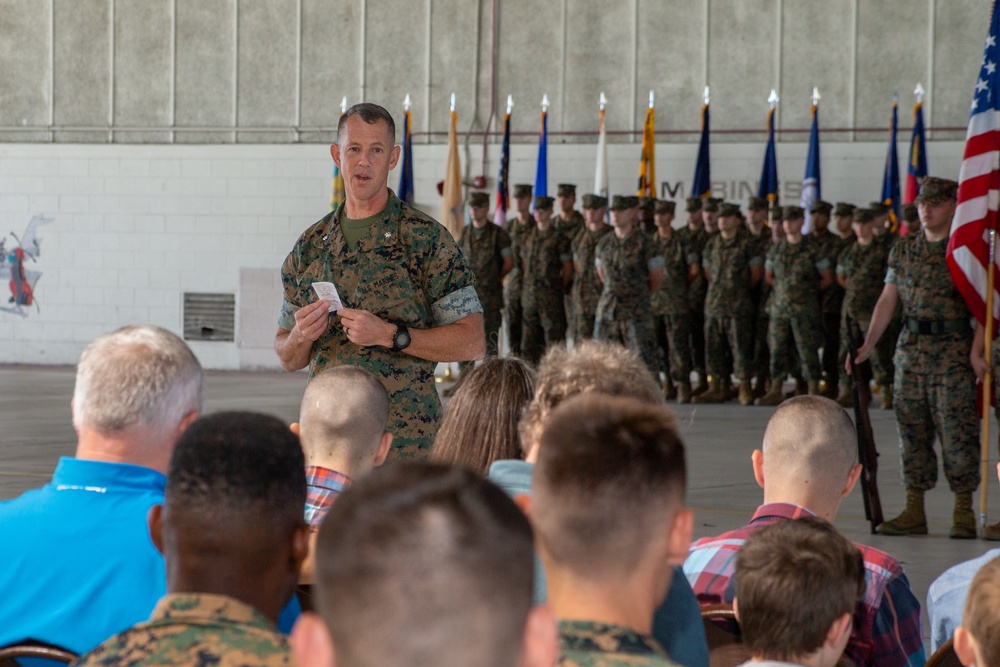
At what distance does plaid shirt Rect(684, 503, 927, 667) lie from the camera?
2.58 metres

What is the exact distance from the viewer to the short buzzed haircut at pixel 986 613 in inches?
71.6

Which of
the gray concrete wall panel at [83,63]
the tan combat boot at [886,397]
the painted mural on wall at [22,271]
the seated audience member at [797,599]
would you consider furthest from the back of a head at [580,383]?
the painted mural on wall at [22,271]

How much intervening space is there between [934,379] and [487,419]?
13.1 feet

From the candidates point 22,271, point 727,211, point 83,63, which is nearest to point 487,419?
point 727,211

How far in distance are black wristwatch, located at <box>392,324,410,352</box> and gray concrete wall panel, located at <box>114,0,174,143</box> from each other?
518 inches

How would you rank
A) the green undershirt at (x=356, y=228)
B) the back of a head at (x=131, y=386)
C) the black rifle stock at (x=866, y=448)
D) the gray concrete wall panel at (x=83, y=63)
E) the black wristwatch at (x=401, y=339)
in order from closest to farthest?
1. the back of a head at (x=131, y=386)
2. the black wristwatch at (x=401, y=339)
3. the green undershirt at (x=356, y=228)
4. the black rifle stock at (x=866, y=448)
5. the gray concrete wall panel at (x=83, y=63)

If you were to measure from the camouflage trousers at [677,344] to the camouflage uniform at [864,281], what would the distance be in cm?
163

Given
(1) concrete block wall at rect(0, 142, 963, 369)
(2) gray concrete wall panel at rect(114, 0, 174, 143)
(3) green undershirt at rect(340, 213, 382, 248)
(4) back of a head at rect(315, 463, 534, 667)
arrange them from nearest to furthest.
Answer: (4) back of a head at rect(315, 463, 534, 667) < (3) green undershirt at rect(340, 213, 382, 248) < (1) concrete block wall at rect(0, 142, 963, 369) < (2) gray concrete wall panel at rect(114, 0, 174, 143)

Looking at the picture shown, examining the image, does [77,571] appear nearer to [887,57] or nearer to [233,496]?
[233,496]

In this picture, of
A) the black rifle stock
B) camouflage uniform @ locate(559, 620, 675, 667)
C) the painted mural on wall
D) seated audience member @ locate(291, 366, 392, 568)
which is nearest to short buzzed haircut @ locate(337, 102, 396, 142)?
seated audience member @ locate(291, 366, 392, 568)

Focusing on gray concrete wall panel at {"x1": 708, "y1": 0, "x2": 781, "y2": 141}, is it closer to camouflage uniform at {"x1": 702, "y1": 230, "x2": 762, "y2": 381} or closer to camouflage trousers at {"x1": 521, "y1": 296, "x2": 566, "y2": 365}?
camouflage uniform at {"x1": 702, "y1": 230, "x2": 762, "y2": 381}

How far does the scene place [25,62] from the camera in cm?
1633

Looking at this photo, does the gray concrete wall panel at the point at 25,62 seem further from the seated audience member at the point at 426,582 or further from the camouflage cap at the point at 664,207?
the seated audience member at the point at 426,582

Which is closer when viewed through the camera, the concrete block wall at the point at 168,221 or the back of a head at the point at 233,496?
the back of a head at the point at 233,496
